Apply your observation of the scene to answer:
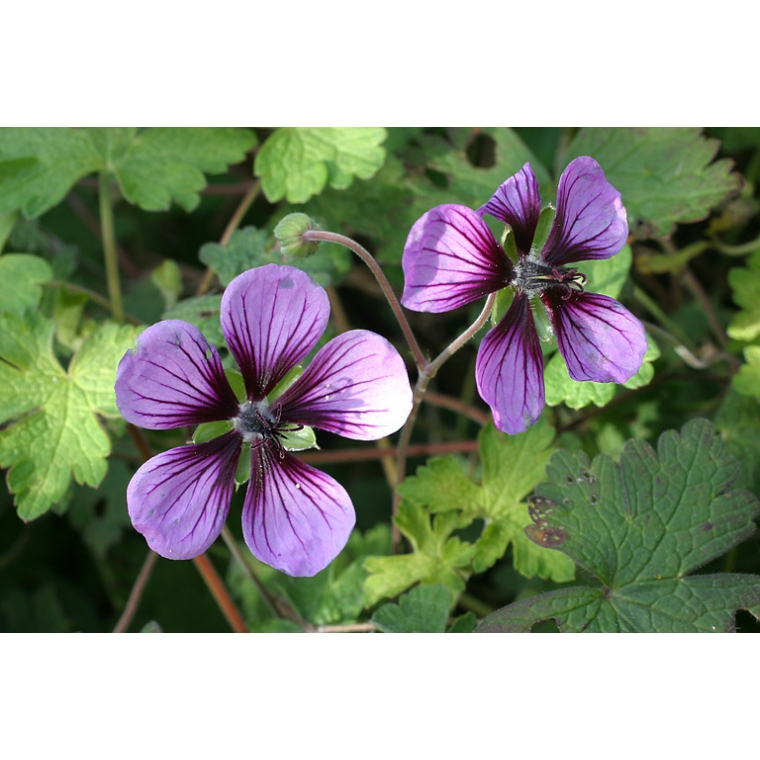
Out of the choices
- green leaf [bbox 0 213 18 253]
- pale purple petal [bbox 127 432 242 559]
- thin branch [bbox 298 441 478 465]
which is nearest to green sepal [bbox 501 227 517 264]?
pale purple petal [bbox 127 432 242 559]

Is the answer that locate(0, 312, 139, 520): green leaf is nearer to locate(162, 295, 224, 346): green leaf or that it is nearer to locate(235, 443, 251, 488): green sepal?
locate(162, 295, 224, 346): green leaf

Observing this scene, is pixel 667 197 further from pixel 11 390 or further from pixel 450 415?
pixel 11 390

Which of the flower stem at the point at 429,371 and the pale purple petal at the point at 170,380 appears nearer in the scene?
the pale purple petal at the point at 170,380

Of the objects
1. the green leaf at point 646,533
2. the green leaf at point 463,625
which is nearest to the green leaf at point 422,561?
the green leaf at point 463,625

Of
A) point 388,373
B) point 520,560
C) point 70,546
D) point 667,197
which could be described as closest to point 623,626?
point 520,560

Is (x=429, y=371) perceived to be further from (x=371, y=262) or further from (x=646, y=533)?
(x=646, y=533)

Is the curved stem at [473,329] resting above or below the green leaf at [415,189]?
below

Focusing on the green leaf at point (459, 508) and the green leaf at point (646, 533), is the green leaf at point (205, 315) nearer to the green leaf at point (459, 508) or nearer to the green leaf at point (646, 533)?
the green leaf at point (459, 508)
